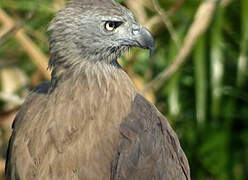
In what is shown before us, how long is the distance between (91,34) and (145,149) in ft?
2.36

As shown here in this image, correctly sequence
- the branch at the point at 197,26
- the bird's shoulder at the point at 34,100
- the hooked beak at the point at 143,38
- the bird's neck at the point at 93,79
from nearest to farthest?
1. the hooked beak at the point at 143,38
2. the bird's neck at the point at 93,79
3. the bird's shoulder at the point at 34,100
4. the branch at the point at 197,26

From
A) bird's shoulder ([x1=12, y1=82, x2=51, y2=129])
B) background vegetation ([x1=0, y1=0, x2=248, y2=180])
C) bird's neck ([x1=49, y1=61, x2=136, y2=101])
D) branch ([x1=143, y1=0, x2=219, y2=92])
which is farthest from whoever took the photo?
background vegetation ([x1=0, y1=0, x2=248, y2=180])

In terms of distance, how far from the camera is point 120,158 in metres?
3.55

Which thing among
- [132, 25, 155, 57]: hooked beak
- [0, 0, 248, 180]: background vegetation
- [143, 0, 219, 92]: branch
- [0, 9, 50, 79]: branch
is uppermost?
[132, 25, 155, 57]: hooked beak

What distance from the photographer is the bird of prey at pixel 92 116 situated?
3.56 m

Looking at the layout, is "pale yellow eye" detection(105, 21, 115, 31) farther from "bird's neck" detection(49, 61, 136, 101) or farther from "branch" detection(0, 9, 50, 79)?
"branch" detection(0, 9, 50, 79)

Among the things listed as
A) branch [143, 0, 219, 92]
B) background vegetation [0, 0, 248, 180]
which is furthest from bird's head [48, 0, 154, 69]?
background vegetation [0, 0, 248, 180]

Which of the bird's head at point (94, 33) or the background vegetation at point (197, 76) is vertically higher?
the bird's head at point (94, 33)

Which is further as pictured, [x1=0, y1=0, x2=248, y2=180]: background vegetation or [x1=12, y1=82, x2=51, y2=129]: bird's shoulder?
[x1=0, y1=0, x2=248, y2=180]: background vegetation

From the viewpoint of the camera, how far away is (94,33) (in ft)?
11.8

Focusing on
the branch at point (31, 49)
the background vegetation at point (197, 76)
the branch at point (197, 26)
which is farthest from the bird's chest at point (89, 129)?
the branch at point (31, 49)

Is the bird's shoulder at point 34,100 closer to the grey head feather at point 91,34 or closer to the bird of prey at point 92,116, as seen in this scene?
the bird of prey at point 92,116

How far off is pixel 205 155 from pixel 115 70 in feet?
7.67

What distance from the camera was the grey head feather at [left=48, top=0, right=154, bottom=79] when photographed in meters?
3.56
